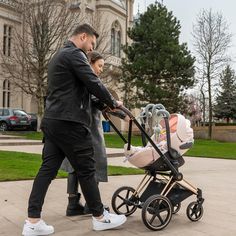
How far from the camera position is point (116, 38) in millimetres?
45000

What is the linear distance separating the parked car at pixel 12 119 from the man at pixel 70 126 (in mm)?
25909

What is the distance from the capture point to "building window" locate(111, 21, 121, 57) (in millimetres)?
43594

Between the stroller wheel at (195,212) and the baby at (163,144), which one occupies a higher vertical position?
the baby at (163,144)

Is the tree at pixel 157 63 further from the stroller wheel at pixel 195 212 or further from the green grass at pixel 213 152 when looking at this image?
the stroller wheel at pixel 195 212

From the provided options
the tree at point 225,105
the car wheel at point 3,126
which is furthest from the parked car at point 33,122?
the tree at point 225,105

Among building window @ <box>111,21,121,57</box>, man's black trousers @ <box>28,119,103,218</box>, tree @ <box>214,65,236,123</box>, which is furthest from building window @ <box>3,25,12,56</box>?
man's black trousers @ <box>28,119,103,218</box>

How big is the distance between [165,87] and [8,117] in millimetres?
13111

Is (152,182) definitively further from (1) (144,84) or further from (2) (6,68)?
(1) (144,84)

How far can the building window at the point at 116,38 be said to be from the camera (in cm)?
4359

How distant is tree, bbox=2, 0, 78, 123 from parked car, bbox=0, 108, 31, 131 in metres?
1.80

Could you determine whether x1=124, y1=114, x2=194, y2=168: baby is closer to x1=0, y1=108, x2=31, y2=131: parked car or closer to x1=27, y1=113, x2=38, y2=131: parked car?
x1=0, y1=108, x2=31, y2=131: parked car

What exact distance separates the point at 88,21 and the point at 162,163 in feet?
93.9

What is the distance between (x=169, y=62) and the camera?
35.7m

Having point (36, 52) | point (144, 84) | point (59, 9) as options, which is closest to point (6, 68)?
point (36, 52)
